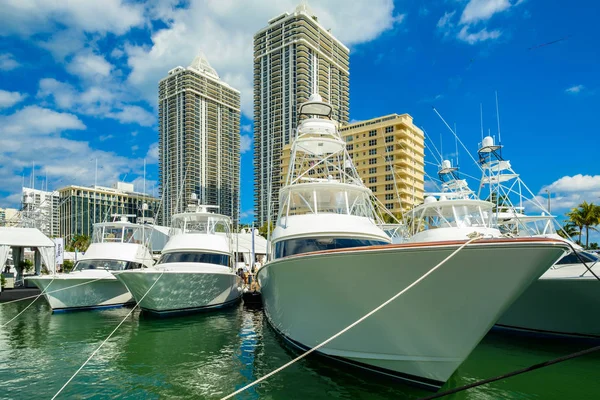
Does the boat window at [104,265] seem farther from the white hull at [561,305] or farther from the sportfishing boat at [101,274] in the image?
the white hull at [561,305]

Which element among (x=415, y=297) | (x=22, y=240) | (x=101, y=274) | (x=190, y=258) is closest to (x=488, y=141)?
(x=415, y=297)

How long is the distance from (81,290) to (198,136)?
73.5 m

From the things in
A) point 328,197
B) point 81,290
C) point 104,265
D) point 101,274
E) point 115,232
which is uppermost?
point 328,197

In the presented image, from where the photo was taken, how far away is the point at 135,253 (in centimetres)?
2094

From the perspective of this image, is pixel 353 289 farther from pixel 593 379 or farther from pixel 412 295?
pixel 593 379

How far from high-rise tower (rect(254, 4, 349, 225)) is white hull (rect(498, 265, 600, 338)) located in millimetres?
67104

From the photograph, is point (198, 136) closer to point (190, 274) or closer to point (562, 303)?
point (190, 274)

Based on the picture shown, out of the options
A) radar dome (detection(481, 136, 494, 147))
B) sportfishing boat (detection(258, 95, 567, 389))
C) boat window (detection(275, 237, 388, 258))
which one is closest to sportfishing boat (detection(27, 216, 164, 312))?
boat window (detection(275, 237, 388, 258))

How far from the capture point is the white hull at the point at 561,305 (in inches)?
423

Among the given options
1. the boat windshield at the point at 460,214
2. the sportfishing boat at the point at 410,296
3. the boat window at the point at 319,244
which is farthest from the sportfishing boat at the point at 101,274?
the boat windshield at the point at 460,214

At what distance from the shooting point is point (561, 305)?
11430mm

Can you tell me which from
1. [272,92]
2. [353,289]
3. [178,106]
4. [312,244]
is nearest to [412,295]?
[353,289]

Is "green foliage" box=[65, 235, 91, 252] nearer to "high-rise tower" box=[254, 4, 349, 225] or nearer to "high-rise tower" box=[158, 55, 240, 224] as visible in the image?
"high-rise tower" box=[158, 55, 240, 224]

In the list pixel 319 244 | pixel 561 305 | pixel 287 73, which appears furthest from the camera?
pixel 287 73
